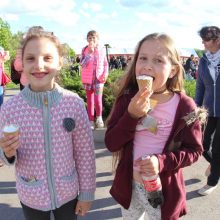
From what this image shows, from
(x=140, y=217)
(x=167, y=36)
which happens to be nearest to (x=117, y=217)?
(x=140, y=217)

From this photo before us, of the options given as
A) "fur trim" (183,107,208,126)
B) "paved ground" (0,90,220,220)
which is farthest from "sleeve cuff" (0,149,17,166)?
"paved ground" (0,90,220,220)

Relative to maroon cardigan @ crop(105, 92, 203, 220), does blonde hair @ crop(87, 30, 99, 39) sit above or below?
above

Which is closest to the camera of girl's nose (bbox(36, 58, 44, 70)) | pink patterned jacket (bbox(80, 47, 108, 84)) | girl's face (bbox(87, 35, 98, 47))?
girl's nose (bbox(36, 58, 44, 70))

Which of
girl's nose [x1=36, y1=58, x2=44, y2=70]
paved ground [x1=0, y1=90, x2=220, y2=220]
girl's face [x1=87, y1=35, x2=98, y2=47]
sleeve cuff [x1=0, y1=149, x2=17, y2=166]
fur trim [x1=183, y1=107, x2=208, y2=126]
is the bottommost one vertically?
paved ground [x1=0, y1=90, x2=220, y2=220]

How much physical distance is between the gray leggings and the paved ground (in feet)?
4.49

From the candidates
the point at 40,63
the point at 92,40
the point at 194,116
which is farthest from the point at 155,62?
the point at 92,40

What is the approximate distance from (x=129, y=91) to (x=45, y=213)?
99cm

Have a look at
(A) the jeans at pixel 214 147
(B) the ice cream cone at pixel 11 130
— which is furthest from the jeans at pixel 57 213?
(A) the jeans at pixel 214 147

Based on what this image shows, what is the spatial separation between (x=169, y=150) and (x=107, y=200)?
2128mm

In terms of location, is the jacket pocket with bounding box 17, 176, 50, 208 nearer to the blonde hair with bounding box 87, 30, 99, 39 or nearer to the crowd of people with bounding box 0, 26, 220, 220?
the crowd of people with bounding box 0, 26, 220, 220

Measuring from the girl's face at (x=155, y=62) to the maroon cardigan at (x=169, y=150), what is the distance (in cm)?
23

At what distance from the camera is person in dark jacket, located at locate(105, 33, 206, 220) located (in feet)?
7.30

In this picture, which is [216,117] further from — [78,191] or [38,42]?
[38,42]

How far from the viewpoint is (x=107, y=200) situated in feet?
13.9
